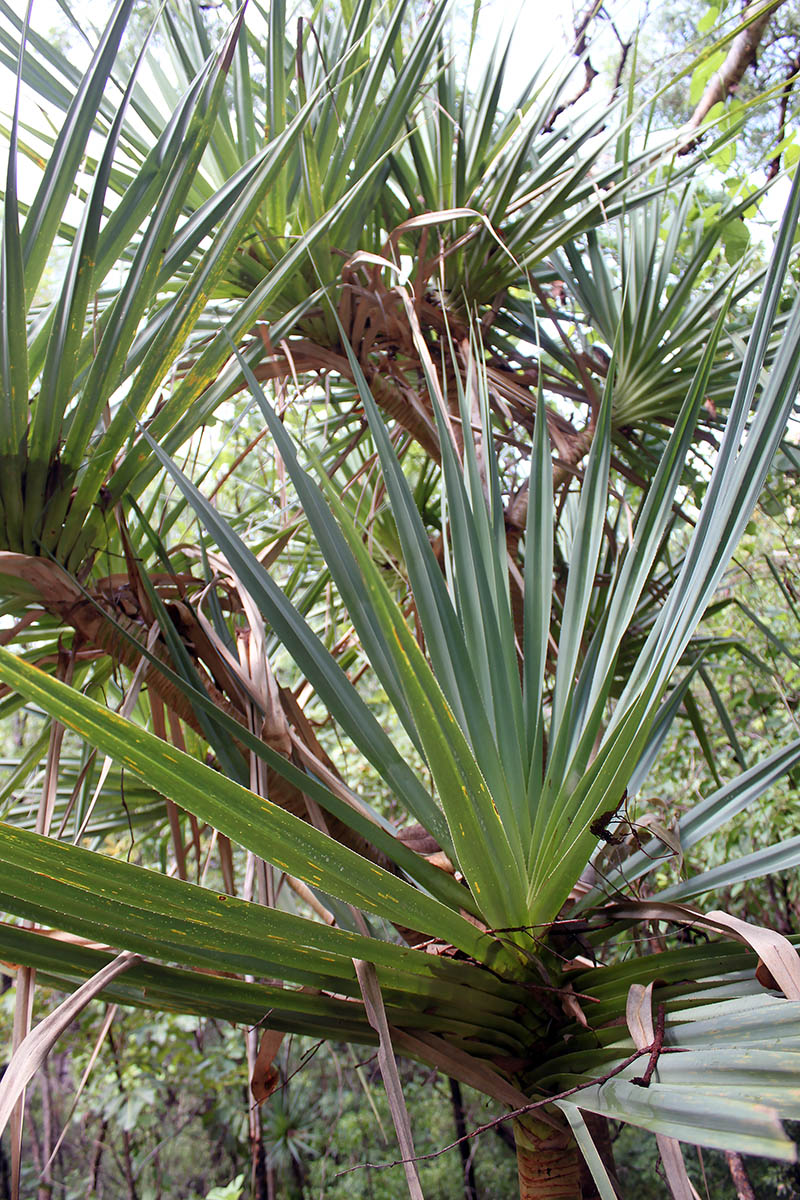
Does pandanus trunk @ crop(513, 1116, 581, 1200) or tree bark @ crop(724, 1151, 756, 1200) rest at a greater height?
pandanus trunk @ crop(513, 1116, 581, 1200)

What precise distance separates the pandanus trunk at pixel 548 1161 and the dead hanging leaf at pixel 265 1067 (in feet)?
0.52

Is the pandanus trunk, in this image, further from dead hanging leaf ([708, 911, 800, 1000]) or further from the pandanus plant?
dead hanging leaf ([708, 911, 800, 1000])

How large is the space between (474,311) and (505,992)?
0.84 m

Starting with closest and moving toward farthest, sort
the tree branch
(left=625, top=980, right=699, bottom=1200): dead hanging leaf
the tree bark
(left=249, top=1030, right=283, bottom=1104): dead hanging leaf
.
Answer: (left=625, top=980, right=699, bottom=1200): dead hanging leaf → (left=249, top=1030, right=283, bottom=1104): dead hanging leaf → the tree branch → the tree bark

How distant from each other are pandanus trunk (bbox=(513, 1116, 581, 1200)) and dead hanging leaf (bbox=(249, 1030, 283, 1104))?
0.16 meters

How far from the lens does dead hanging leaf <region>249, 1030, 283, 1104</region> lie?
457 millimetres

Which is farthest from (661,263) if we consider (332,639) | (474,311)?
(332,639)

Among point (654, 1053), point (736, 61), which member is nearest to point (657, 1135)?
point (654, 1053)

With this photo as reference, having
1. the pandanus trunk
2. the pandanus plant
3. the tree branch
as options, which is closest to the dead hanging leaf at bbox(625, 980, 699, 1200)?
the pandanus plant

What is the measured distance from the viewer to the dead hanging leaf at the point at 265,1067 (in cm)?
46

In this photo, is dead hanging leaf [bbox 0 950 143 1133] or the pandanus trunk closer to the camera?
dead hanging leaf [bbox 0 950 143 1133]

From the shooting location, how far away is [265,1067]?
0.46 metres

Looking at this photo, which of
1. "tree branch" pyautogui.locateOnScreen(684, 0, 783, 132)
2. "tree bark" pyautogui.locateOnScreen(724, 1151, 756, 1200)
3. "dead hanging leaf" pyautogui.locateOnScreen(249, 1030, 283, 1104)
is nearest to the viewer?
"dead hanging leaf" pyautogui.locateOnScreen(249, 1030, 283, 1104)

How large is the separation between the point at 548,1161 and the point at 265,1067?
0.19 m
